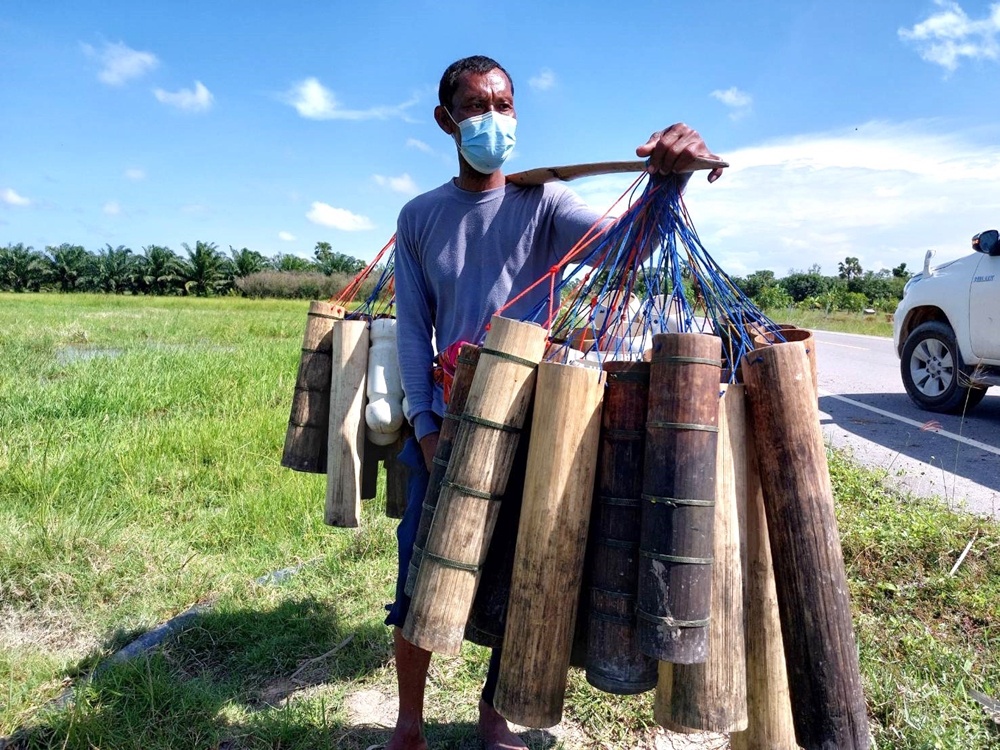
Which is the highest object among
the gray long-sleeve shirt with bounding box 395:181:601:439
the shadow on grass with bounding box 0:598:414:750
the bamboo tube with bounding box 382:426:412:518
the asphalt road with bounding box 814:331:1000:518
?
the gray long-sleeve shirt with bounding box 395:181:601:439

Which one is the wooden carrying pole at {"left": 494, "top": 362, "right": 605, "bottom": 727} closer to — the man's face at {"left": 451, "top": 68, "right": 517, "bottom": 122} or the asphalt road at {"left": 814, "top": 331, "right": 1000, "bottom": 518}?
the man's face at {"left": 451, "top": 68, "right": 517, "bottom": 122}

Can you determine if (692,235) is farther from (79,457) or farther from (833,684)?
(79,457)

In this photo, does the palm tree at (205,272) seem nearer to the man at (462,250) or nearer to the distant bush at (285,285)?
the distant bush at (285,285)

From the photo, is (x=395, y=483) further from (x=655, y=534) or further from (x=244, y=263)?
(x=244, y=263)

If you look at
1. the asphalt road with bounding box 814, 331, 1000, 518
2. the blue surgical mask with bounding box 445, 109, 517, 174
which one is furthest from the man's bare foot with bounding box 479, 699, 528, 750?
the asphalt road with bounding box 814, 331, 1000, 518

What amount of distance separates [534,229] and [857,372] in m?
9.27

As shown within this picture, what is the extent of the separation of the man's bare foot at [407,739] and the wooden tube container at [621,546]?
1.00 m

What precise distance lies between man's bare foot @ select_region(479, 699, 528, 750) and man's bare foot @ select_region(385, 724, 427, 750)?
0.70 ft

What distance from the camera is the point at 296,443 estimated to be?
253cm

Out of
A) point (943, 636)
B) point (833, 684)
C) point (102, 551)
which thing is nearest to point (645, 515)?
point (833, 684)

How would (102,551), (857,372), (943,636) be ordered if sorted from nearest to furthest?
(943,636) < (102,551) < (857,372)

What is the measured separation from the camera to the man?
2.07m

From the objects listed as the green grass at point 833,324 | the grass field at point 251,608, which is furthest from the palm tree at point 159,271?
the grass field at point 251,608

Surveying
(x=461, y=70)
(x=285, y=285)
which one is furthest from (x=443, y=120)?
(x=285, y=285)
